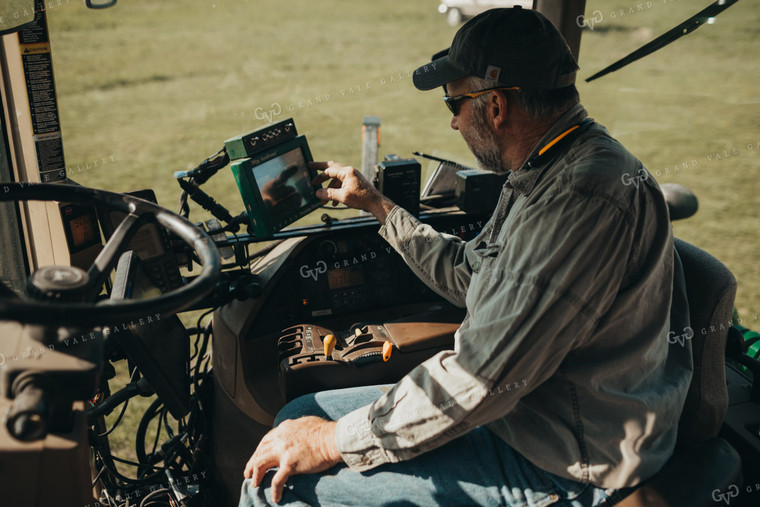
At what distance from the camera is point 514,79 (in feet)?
5.22

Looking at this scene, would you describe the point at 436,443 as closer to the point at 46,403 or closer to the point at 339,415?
the point at 339,415

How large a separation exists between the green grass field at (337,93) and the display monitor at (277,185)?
147 cm

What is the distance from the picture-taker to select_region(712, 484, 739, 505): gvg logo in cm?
140

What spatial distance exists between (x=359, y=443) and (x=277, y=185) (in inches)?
42.0

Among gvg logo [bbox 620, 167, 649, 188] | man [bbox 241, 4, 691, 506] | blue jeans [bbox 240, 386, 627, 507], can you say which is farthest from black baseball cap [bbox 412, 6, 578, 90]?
blue jeans [bbox 240, 386, 627, 507]

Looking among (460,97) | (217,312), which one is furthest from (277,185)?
(460,97)

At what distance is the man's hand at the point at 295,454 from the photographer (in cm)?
157

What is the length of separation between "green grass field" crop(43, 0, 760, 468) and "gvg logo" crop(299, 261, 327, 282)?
1567mm

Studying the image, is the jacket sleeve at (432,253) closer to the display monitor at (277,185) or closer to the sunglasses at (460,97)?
the display monitor at (277,185)

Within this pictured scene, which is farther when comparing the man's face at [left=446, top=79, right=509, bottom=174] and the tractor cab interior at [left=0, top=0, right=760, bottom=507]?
the man's face at [left=446, top=79, right=509, bottom=174]

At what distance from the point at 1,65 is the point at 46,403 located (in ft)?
4.02

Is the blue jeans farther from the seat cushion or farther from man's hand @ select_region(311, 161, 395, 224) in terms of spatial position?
man's hand @ select_region(311, 161, 395, 224)

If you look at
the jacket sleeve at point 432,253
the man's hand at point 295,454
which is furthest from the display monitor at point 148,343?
the jacket sleeve at point 432,253

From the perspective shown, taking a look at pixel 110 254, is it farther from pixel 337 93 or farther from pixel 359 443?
pixel 337 93
